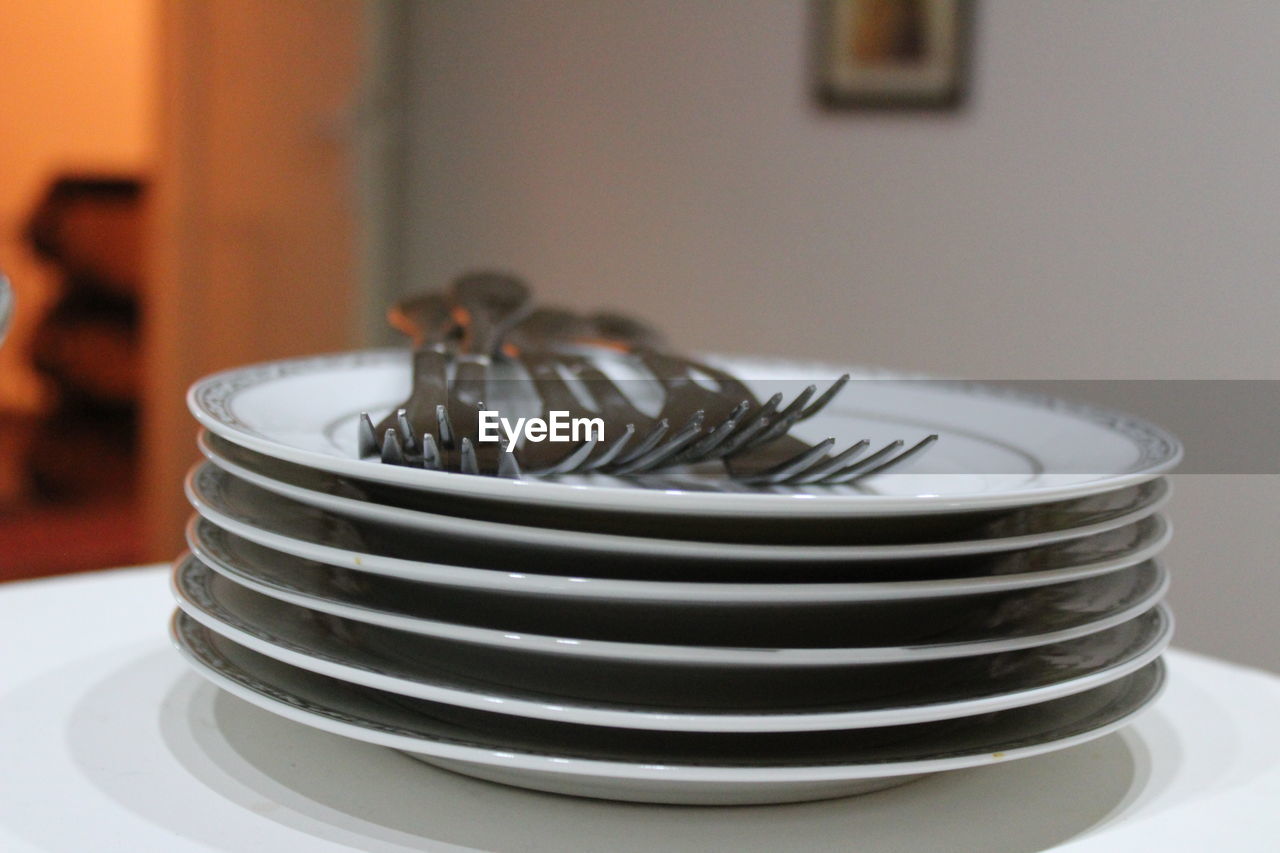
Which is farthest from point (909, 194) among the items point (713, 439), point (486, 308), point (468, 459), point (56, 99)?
point (56, 99)

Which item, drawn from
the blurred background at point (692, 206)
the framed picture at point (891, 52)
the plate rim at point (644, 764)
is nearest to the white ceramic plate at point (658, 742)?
the plate rim at point (644, 764)

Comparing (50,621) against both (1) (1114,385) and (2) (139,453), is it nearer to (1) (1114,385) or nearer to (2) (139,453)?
(1) (1114,385)

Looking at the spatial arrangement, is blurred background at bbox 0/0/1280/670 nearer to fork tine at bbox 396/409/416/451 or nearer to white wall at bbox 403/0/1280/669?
white wall at bbox 403/0/1280/669

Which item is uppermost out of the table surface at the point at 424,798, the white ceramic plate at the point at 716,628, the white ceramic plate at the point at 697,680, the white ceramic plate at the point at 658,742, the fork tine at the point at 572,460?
the fork tine at the point at 572,460

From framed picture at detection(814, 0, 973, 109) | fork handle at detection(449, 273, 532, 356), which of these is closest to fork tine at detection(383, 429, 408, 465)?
fork handle at detection(449, 273, 532, 356)

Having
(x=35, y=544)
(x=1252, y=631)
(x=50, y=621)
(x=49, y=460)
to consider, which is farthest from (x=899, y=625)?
(x=49, y=460)

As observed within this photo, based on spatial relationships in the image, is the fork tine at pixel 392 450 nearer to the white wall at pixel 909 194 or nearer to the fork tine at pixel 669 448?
the fork tine at pixel 669 448
